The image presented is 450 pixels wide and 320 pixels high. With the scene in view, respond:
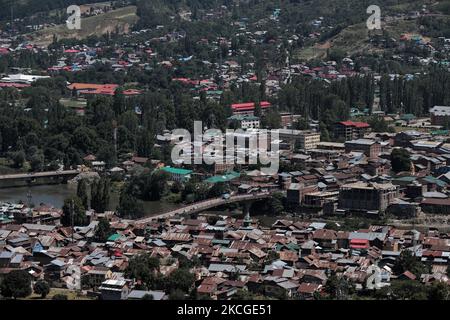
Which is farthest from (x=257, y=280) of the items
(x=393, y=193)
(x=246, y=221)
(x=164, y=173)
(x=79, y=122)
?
(x=79, y=122)

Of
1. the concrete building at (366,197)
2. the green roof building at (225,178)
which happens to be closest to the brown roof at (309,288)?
the concrete building at (366,197)

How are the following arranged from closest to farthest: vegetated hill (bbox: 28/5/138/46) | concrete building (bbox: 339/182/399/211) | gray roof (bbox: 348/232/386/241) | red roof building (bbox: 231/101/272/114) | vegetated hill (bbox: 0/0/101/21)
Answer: gray roof (bbox: 348/232/386/241) → concrete building (bbox: 339/182/399/211) → red roof building (bbox: 231/101/272/114) → vegetated hill (bbox: 28/5/138/46) → vegetated hill (bbox: 0/0/101/21)

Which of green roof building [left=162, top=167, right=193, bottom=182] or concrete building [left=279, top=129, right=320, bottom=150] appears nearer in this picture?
green roof building [left=162, top=167, right=193, bottom=182]

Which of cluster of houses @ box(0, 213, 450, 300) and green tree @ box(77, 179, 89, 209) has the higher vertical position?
green tree @ box(77, 179, 89, 209)

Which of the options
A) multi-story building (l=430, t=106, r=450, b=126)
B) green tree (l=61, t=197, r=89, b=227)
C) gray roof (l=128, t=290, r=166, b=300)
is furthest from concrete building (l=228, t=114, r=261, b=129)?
gray roof (l=128, t=290, r=166, b=300)

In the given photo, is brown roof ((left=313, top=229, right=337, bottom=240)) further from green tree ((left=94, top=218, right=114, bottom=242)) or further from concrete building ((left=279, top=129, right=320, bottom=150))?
concrete building ((left=279, top=129, right=320, bottom=150))

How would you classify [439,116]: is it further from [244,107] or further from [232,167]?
[232,167]
